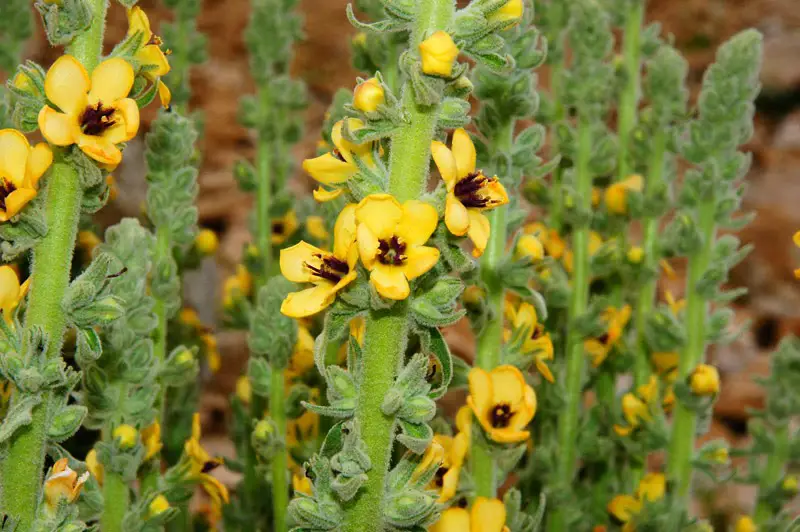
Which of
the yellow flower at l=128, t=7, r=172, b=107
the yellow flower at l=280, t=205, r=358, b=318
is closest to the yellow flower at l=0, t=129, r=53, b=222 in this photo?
the yellow flower at l=128, t=7, r=172, b=107

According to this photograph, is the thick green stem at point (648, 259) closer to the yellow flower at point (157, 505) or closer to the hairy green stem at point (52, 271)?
the yellow flower at point (157, 505)

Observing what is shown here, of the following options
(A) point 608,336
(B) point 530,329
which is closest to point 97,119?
(B) point 530,329

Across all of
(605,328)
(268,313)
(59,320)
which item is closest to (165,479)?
(268,313)

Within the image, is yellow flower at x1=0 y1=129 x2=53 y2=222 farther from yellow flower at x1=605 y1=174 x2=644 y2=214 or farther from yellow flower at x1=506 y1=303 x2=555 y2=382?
yellow flower at x1=605 y1=174 x2=644 y2=214

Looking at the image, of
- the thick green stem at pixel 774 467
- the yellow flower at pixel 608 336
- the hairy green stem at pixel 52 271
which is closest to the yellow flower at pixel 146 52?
the hairy green stem at pixel 52 271

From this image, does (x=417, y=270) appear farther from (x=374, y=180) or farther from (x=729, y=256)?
(x=729, y=256)

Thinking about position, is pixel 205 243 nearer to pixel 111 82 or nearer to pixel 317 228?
pixel 317 228
